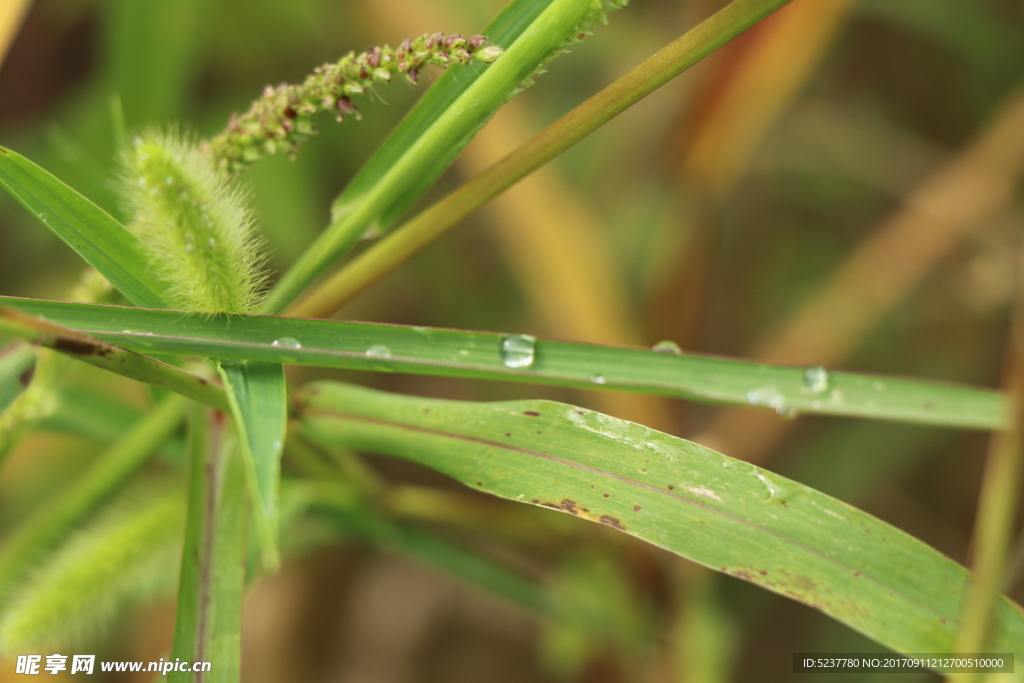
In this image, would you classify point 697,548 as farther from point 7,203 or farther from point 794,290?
point 7,203

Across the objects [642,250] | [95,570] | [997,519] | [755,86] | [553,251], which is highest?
[642,250]

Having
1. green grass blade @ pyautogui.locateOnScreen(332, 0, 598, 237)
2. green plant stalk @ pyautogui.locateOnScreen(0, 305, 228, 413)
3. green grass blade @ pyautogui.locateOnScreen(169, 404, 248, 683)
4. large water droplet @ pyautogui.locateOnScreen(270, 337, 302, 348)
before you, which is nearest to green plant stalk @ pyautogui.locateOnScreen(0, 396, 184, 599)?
green grass blade @ pyautogui.locateOnScreen(169, 404, 248, 683)

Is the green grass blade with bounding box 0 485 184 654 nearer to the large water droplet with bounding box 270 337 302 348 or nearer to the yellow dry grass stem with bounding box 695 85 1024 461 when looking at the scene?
the large water droplet with bounding box 270 337 302 348

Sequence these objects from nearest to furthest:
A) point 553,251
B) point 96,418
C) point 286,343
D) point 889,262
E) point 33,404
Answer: point 286,343, point 33,404, point 96,418, point 553,251, point 889,262

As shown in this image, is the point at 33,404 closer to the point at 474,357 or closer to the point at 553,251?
the point at 474,357

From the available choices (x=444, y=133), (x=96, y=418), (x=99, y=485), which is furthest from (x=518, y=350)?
(x=96, y=418)

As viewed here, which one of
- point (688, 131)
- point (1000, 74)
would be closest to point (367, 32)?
point (688, 131)
